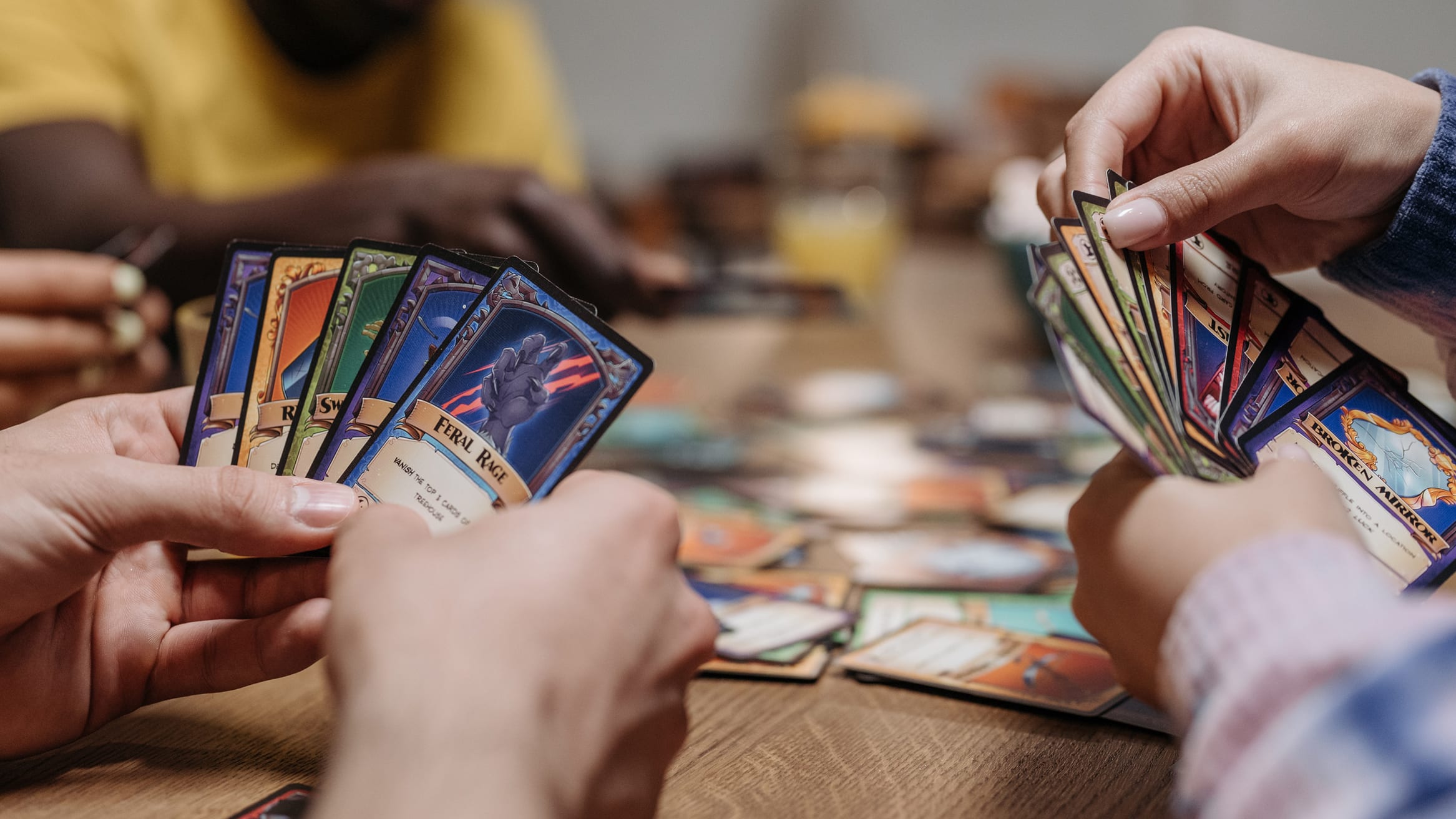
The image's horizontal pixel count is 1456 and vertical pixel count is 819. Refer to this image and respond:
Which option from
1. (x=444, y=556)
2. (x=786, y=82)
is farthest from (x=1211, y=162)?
(x=786, y=82)

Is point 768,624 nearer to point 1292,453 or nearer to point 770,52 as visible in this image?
point 1292,453

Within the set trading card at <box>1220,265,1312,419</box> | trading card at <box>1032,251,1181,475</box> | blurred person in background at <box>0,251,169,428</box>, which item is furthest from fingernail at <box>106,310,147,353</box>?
trading card at <box>1220,265,1312,419</box>

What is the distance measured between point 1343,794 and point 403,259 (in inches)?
22.5

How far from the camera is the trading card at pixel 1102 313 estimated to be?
1.98 feet

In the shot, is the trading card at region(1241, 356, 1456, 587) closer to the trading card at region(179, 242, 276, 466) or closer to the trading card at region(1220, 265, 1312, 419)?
the trading card at region(1220, 265, 1312, 419)

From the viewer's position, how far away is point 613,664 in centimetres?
43

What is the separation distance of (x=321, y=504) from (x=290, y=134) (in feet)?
6.00

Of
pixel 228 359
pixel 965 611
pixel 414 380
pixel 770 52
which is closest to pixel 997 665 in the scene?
pixel 965 611

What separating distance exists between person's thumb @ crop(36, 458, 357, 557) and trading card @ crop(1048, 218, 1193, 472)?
0.47 m

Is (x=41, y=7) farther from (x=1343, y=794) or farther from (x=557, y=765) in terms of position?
(x=1343, y=794)

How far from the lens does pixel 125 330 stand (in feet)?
3.66

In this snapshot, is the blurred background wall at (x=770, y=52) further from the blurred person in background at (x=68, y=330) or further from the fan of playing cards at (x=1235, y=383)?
the fan of playing cards at (x=1235, y=383)

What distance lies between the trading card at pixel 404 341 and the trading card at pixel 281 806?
0.18 metres

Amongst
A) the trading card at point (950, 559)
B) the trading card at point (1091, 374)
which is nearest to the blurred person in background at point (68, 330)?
the trading card at point (950, 559)
